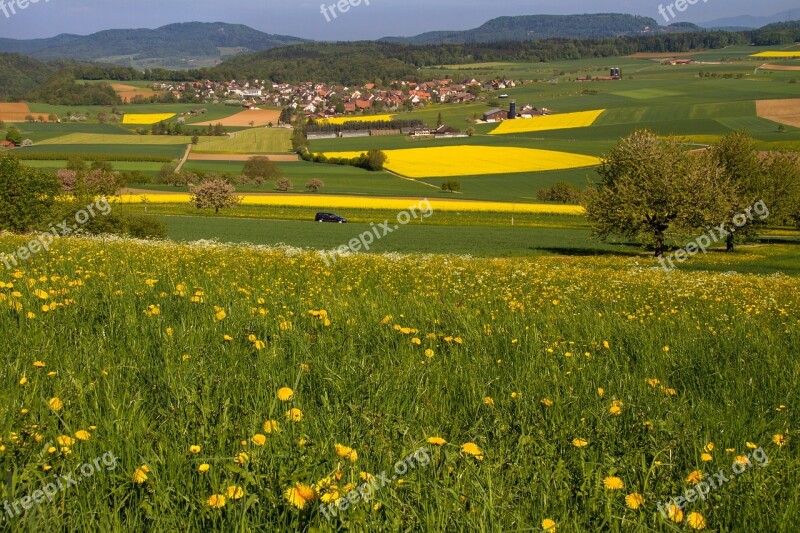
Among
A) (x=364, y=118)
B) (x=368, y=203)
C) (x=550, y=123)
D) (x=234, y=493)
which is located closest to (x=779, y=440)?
(x=234, y=493)

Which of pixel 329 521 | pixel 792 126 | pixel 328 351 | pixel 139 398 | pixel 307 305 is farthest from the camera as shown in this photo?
pixel 792 126

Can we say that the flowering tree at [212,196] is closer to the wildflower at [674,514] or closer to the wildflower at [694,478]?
the wildflower at [694,478]

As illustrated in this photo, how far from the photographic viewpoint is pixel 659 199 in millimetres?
38250

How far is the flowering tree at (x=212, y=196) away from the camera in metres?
66.4

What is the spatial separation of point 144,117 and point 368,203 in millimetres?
106100

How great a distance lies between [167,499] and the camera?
8.89 feet

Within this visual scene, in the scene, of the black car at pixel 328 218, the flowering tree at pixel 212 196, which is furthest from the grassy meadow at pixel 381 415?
the flowering tree at pixel 212 196

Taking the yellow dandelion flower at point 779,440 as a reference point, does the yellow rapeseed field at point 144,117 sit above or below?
below

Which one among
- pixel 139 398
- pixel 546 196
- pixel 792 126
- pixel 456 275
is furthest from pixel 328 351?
pixel 792 126

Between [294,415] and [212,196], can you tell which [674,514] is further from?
[212,196]

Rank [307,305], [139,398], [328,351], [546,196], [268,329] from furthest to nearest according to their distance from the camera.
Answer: [546,196]
[307,305]
[268,329]
[328,351]
[139,398]

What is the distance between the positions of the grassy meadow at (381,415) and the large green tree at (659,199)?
33.1m

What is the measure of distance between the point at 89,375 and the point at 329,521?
8.11ft

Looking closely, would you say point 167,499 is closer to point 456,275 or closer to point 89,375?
point 89,375
